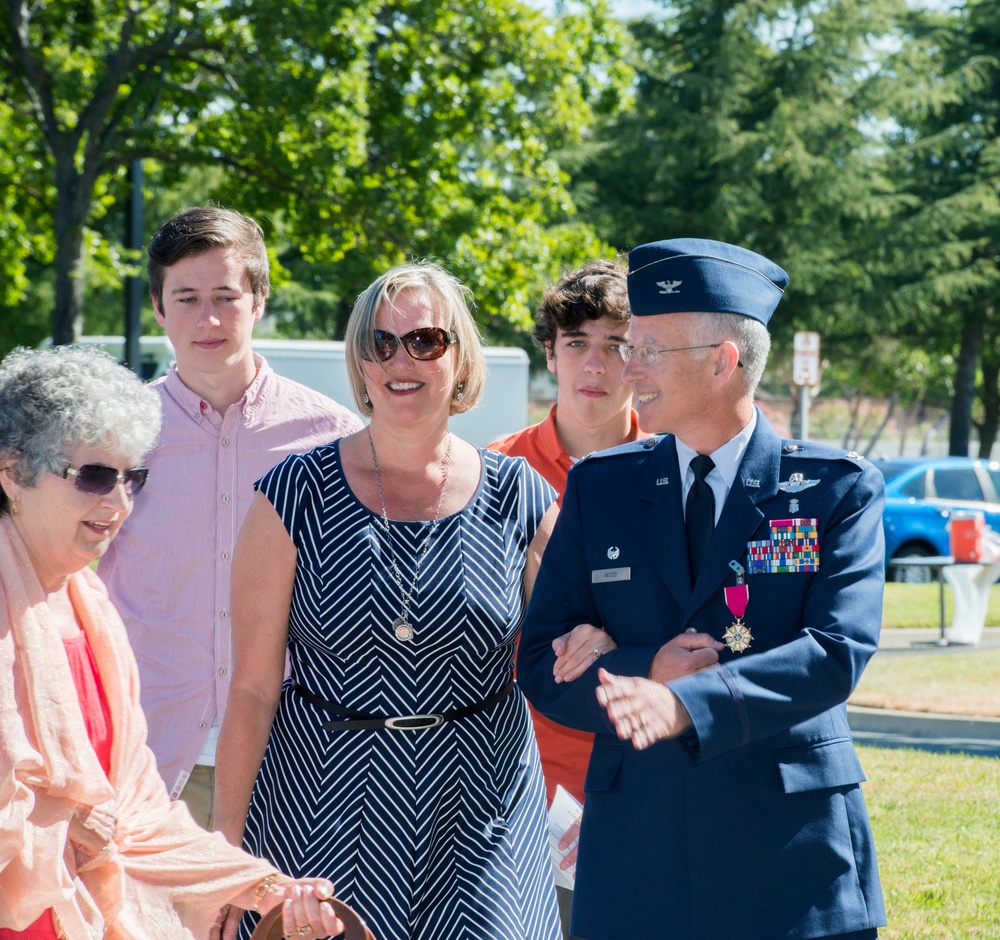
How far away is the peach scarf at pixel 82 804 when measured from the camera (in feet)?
7.72

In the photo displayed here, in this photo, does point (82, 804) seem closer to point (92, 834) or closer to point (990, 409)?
point (92, 834)

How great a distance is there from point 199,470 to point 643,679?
1.94m

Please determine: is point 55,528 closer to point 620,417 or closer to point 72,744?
point 72,744

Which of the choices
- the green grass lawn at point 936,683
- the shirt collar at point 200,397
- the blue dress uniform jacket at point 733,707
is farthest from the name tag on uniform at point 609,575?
the green grass lawn at point 936,683

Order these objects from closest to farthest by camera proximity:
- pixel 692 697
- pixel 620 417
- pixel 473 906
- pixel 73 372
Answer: pixel 692 697, pixel 73 372, pixel 473 906, pixel 620 417

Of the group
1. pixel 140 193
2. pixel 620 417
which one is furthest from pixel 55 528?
pixel 140 193

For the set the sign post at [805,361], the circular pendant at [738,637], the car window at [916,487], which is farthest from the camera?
the car window at [916,487]

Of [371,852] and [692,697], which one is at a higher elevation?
[692,697]

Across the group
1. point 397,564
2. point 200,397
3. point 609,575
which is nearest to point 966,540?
point 200,397

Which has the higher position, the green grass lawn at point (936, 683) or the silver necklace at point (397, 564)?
the silver necklace at point (397, 564)

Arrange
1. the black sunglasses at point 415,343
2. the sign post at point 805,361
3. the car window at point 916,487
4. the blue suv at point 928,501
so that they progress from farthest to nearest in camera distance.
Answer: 1. the car window at point 916,487
2. the blue suv at point 928,501
3. the sign post at point 805,361
4. the black sunglasses at point 415,343

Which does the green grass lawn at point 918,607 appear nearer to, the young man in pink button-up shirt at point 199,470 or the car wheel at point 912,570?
the car wheel at point 912,570

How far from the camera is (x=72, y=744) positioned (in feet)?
7.93

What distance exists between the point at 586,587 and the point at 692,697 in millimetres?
483
